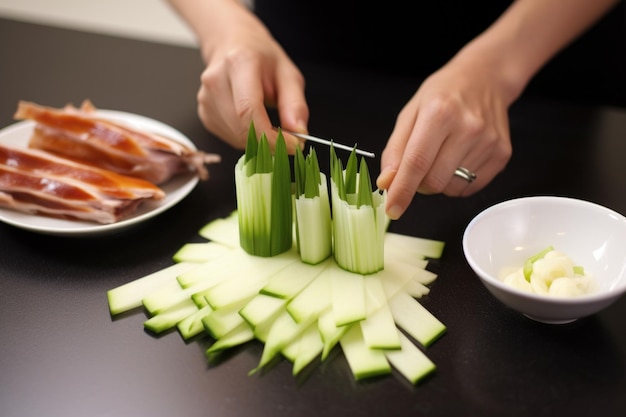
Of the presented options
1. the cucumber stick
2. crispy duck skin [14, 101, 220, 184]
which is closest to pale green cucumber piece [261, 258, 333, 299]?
the cucumber stick

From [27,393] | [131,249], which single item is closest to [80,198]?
[131,249]

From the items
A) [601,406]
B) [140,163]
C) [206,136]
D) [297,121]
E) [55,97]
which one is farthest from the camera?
[55,97]

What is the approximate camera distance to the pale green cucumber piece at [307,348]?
1.17 meters

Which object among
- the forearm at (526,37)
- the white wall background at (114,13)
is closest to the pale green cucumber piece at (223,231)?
the forearm at (526,37)

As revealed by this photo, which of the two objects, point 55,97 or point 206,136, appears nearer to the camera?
point 206,136

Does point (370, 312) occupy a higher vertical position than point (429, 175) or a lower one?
lower

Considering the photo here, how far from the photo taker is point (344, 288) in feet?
4.33

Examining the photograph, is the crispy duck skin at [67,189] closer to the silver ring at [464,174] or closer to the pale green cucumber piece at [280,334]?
the pale green cucumber piece at [280,334]

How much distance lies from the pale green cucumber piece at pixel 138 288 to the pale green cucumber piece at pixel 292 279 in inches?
8.2

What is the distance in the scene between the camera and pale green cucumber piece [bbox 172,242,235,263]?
1457 millimetres

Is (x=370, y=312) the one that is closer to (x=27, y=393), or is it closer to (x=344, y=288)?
(x=344, y=288)

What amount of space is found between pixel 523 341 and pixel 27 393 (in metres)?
0.83

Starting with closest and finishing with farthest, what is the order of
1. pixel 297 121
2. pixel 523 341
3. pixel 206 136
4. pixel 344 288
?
pixel 523 341 < pixel 344 288 < pixel 297 121 < pixel 206 136

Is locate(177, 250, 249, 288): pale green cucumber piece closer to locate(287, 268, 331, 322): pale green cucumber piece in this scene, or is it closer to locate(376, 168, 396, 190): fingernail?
locate(287, 268, 331, 322): pale green cucumber piece
